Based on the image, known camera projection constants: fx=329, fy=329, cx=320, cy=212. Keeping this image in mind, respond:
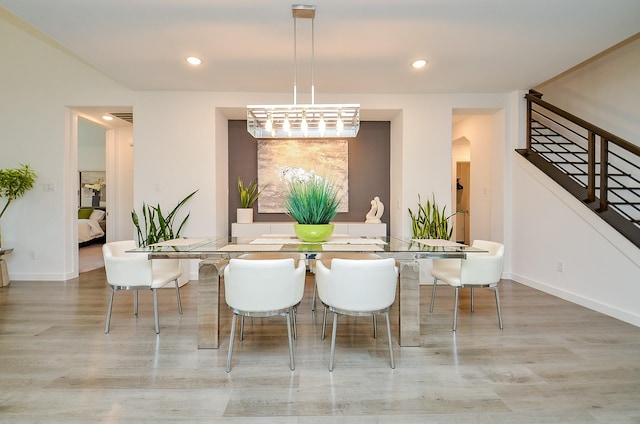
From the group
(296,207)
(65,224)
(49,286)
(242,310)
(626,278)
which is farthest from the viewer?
(65,224)

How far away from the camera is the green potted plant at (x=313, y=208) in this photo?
8.98 ft

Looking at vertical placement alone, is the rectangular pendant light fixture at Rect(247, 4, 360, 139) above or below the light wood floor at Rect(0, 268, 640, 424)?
above

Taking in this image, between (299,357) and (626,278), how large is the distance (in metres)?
3.05

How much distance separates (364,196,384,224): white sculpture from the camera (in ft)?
16.1

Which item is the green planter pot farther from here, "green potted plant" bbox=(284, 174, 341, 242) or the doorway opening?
the doorway opening

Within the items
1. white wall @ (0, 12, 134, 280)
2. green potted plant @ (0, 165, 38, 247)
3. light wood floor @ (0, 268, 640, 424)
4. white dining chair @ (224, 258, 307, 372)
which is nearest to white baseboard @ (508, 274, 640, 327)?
light wood floor @ (0, 268, 640, 424)

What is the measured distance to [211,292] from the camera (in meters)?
2.50

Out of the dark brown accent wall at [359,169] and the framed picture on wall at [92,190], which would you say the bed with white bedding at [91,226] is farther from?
the dark brown accent wall at [359,169]

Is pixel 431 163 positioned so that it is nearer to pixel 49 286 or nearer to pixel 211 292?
pixel 211 292

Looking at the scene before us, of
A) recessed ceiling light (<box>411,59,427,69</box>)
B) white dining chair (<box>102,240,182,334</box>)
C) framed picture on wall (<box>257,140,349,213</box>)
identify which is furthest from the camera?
framed picture on wall (<box>257,140,349,213</box>)

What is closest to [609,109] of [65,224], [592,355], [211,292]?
[592,355]

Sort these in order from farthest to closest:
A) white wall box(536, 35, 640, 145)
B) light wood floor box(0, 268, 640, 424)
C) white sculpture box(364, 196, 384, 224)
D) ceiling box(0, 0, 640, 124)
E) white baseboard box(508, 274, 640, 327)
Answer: white sculpture box(364, 196, 384, 224) → white wall box(536, 35, 640, 145) → white baseboard box(508, 274, 640, 327) → ceiling box(0, 0, 640, 124) → light wood floor box(0, 268, 640, 424)

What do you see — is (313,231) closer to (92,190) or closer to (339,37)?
(339,37)

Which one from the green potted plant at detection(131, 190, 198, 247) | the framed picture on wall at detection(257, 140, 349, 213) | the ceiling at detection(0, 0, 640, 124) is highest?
the ceiling at detection(0, 0, 640, 124)
